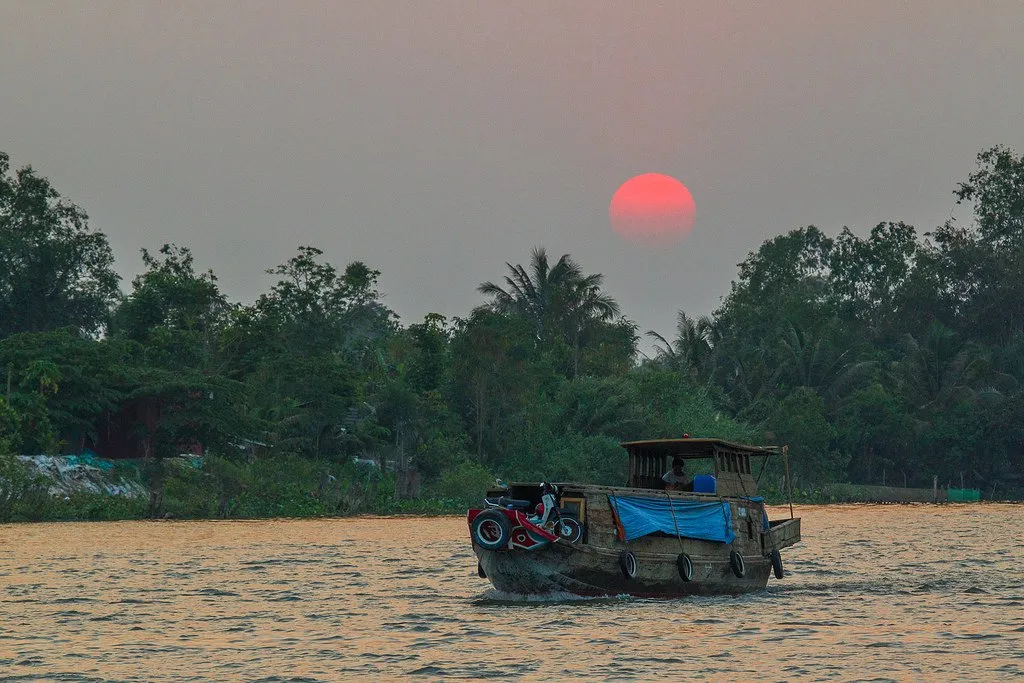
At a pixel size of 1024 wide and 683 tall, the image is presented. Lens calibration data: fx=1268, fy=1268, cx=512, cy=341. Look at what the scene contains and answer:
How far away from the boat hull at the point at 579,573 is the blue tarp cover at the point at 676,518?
506 millimetres

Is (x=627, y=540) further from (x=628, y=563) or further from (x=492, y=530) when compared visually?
(x=492, y=530)

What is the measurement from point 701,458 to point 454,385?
119 feet

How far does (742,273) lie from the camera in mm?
99062

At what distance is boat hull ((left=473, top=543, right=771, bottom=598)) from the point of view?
22094 millimetres

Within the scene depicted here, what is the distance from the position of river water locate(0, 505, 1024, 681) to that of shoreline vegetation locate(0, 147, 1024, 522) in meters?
19.7

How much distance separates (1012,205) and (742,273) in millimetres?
21350

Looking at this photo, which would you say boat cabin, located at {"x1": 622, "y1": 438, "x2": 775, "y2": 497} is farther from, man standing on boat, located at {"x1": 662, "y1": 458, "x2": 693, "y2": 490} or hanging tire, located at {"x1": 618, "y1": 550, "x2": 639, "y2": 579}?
hanging tire, located at {"x1": 618, "y1": 550, "x2": 639, "y2": 579}

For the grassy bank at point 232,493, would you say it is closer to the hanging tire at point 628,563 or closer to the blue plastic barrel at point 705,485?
the blue plastic barrel at point 705,485

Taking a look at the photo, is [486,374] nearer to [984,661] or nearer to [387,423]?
[387,423]

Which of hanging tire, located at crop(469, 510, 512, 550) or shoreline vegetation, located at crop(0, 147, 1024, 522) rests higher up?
shoreline vegetation, located at crop(0, 147, 1024, 522)

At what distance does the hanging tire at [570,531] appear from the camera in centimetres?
2188

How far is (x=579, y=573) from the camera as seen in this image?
22.2 metres

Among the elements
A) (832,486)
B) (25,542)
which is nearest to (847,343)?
(832,486)

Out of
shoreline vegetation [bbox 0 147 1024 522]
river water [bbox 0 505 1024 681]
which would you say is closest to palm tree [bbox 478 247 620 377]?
shoreline vegetation [bbox 0 147 1024 522]
